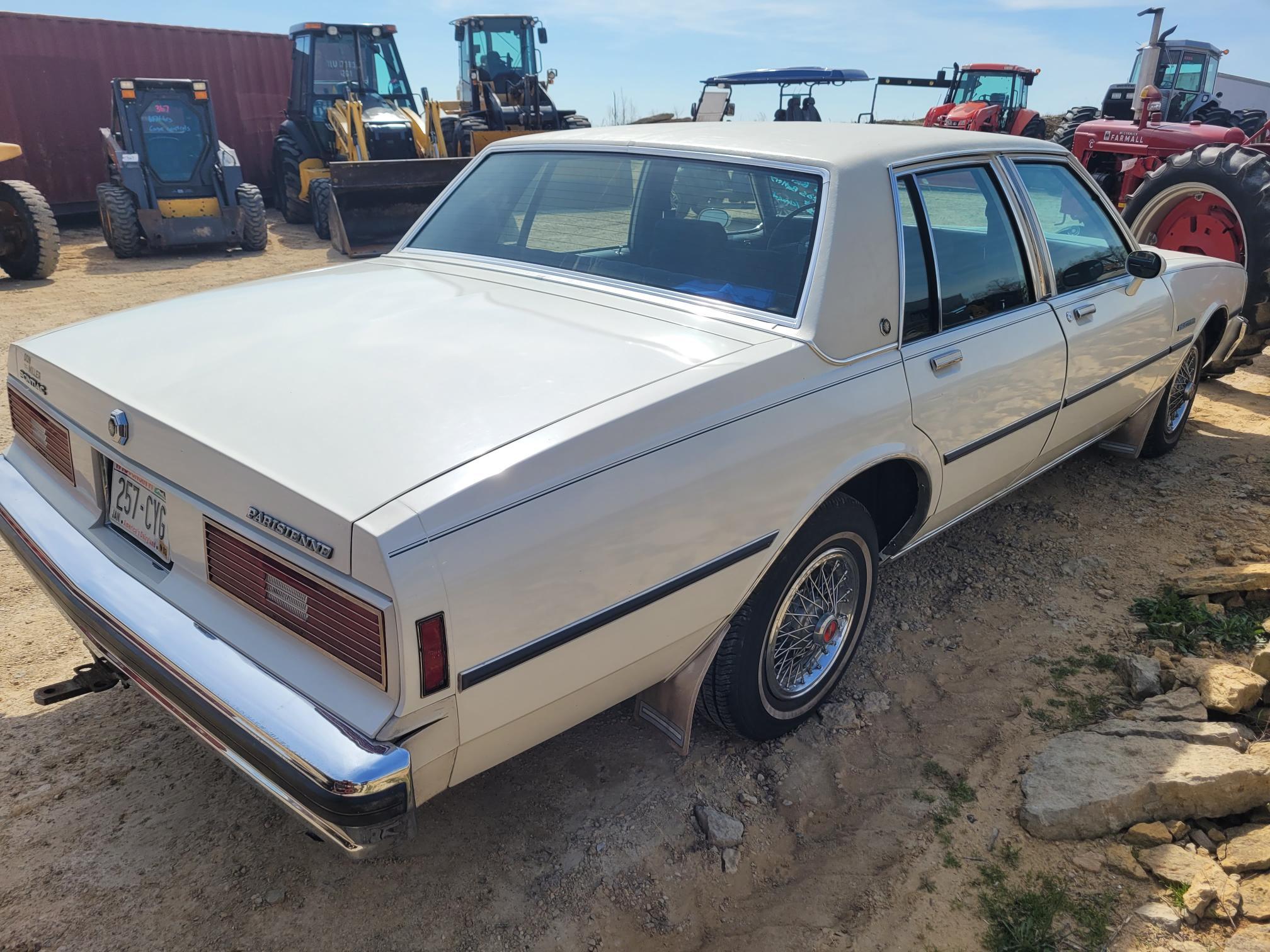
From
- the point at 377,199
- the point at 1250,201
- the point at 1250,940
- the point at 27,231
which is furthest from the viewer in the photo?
the point at 377,199

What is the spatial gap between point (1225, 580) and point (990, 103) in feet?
54.1

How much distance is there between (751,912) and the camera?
7.53ft

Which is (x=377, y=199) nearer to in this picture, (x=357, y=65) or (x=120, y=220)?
(x=120, y=220)

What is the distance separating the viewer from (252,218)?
40.8ft

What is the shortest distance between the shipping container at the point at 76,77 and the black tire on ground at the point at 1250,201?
1602 centimetres

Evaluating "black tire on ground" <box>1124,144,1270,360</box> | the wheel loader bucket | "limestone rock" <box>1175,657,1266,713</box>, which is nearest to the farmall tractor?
"black tire on ground" <box>1124,144,1270,360</box>

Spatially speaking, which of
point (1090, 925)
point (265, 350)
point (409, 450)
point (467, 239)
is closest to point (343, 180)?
point (467, 239)

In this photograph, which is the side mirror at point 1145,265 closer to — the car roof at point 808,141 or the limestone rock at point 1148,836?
the car roof at point 808,141

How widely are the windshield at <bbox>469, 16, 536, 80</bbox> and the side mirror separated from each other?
14.5 metres

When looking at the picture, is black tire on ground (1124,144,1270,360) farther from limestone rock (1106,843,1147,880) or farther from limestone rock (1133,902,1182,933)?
limestone rock (1133,902,1182,933)

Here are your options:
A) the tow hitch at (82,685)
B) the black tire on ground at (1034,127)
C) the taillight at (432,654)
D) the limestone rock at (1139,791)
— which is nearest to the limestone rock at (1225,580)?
the limestone rock at (1139,791)

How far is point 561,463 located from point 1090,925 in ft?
5.85

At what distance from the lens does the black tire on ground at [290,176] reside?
47.9ft

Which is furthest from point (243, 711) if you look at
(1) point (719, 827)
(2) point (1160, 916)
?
(2) point (1160, 916)
